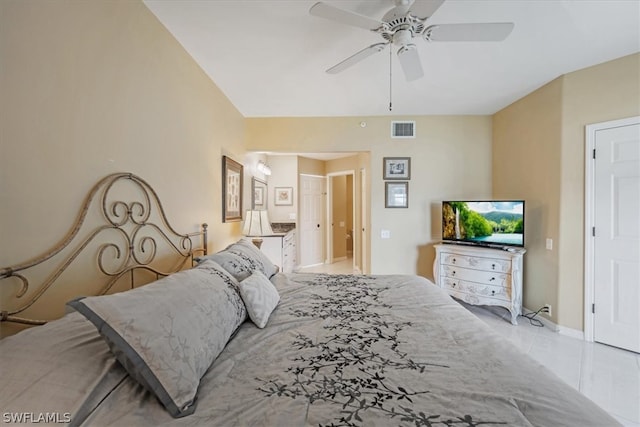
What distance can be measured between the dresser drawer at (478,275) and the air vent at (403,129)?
1.95 meters

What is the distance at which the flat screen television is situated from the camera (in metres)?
3.12

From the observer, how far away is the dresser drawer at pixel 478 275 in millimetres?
3127

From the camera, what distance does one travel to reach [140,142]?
1698mm

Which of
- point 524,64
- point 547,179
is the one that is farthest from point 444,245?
point 524,64

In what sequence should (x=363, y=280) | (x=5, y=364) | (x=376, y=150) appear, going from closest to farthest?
(x=5, y=364) < (x=363, y=280) < (x=376, y=150)

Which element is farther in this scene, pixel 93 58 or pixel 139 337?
pixel 93 58

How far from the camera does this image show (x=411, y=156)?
3.95m

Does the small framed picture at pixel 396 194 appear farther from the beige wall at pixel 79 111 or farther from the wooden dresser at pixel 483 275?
the beige wall at pixel 79 111

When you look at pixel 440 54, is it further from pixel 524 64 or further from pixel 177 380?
pixel 177 380

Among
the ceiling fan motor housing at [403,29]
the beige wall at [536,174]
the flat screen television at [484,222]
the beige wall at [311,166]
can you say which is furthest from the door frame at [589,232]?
the beige wall at [311,166]

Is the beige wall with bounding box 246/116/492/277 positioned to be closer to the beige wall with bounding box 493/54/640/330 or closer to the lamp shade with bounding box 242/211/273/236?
the beige wall with bounding box 493/54/640/330

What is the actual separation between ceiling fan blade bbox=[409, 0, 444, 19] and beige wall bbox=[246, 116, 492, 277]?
242 cm

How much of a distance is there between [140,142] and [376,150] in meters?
3.05

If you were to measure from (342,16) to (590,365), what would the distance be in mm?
3377
